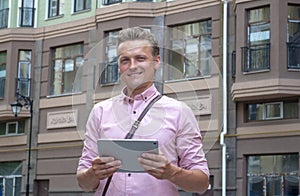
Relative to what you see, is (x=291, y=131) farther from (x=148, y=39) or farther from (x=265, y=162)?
(x=148, y=39)

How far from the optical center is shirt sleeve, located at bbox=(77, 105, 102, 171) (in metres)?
2.90

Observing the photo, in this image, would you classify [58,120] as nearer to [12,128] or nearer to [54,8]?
[12,128]

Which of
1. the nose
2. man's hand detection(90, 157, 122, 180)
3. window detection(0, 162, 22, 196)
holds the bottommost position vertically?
window detection(0, 162, 22, 196)

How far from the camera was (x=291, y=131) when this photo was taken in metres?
17.0

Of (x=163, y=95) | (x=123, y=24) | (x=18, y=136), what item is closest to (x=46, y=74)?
(x=18, y=136)

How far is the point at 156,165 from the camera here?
2588mm

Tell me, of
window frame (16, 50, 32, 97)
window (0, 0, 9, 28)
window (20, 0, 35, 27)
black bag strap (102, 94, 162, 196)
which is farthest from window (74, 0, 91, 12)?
black bag strap (102, 94, 162, 196)

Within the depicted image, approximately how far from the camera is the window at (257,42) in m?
17.4

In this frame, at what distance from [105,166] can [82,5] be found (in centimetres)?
2009

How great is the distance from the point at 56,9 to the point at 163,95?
2063 centimetres

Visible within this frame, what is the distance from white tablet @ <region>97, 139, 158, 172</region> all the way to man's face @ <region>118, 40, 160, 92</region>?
357 mm

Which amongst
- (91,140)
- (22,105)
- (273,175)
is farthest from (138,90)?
(22,105)

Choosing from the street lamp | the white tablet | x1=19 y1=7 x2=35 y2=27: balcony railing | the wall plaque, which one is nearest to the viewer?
the white tablet

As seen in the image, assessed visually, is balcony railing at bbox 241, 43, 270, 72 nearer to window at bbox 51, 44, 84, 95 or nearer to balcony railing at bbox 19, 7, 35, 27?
window at bbox 51, 44, 84, 95
